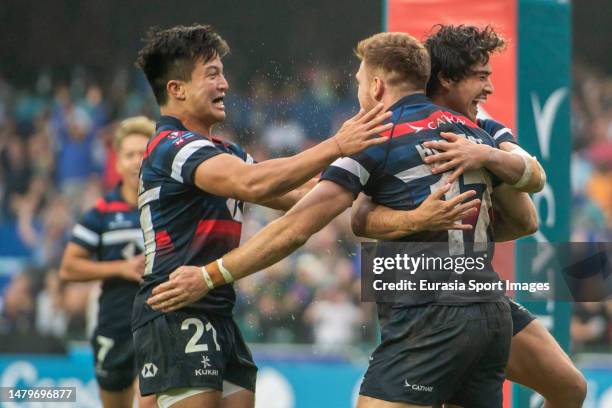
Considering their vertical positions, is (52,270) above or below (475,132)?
below

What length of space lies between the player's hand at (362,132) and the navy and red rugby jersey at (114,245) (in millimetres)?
3090

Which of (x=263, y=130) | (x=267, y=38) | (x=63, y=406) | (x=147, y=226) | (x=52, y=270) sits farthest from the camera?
(x=267, y=38)

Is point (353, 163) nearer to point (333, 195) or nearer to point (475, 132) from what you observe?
point (333, 195)

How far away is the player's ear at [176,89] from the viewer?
14.3 feet

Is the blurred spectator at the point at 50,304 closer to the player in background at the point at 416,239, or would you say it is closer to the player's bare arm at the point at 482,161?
the player in background at the point at 416,239

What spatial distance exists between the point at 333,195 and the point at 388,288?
18.1 inches

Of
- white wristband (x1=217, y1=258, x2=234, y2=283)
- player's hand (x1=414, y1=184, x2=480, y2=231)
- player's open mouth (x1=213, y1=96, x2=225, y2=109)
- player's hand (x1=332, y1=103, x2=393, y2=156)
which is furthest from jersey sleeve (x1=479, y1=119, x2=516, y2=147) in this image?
white wristband (x1=217, y1=258, x2=234, y2=283)

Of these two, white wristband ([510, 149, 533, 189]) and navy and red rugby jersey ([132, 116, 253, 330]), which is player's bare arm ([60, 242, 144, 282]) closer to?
navy and red rugby jersey ([132, 116, 253, 330])

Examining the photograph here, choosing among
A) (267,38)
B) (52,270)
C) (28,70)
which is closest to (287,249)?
(52,270)

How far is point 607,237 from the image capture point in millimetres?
11023

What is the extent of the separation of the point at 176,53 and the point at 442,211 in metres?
1.39

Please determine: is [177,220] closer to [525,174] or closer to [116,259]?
[525,174]

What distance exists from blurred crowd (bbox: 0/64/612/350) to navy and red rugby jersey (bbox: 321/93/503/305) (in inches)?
180

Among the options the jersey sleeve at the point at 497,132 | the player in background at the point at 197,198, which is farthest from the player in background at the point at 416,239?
the jersey sleeve at the point at 497,132
